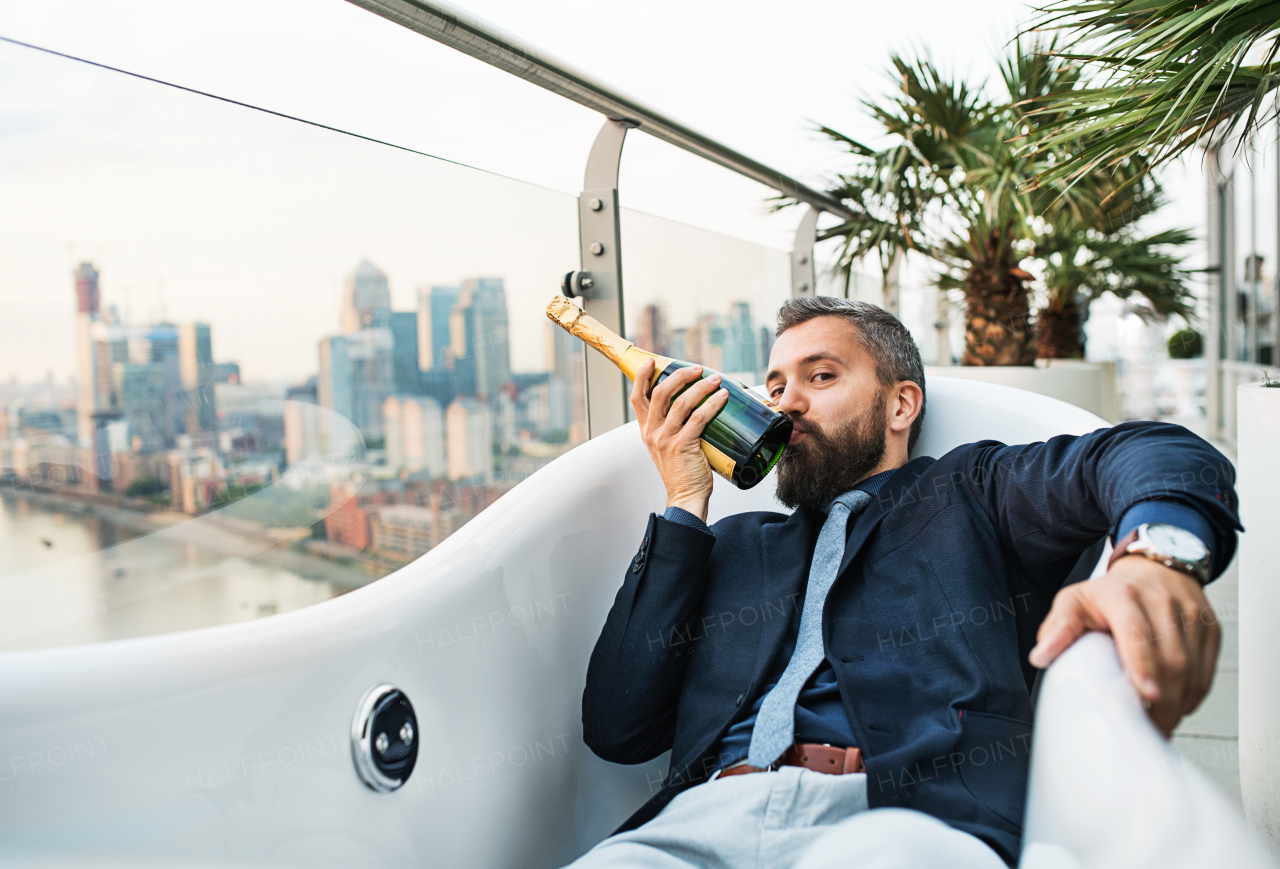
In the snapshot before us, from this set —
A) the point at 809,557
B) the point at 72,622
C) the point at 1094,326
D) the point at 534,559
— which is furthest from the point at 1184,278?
the point at 72,622

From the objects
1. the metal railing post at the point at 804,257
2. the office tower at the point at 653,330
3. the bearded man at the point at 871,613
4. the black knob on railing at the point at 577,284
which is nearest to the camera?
the bearded man at the point at 871,613

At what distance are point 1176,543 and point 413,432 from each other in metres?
2.18

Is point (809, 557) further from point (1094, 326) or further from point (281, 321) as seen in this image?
Answer: point (1094, 326)

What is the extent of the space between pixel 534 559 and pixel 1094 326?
641cm

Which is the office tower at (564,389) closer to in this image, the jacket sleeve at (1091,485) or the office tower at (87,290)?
the office tower at (87,290)

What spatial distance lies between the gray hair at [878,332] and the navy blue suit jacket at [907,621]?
167mm

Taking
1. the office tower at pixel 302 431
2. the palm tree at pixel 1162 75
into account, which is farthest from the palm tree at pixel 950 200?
the office tower at pixel 302 431

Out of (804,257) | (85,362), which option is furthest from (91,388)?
(804,257)

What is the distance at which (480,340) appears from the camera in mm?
2498

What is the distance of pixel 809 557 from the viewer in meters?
1.14

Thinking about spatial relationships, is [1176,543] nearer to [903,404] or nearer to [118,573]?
[903,404]

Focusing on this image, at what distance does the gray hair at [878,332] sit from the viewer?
50.7 inches

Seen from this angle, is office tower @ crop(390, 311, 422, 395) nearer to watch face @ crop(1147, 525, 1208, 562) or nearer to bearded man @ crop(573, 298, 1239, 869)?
bearded man @ crop(573, 298, 1239, 869)

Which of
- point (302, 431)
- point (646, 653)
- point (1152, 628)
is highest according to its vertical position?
point (302, 431)
